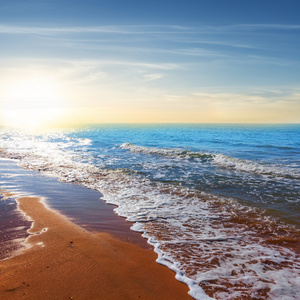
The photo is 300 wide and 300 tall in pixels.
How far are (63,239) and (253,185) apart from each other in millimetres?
9260

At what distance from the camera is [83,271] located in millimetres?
3699

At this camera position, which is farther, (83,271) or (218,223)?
(218,223)

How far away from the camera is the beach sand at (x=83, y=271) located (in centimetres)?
320

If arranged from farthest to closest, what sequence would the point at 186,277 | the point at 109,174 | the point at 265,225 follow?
the point at 109,174
the point at 265,225
the point at 186,277

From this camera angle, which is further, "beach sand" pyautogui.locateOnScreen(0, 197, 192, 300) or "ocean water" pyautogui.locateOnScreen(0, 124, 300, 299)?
"ocean water" pyautogui.locateOnScreen(0, 124, 300, 299)

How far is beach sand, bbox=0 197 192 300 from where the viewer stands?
10.5 ft

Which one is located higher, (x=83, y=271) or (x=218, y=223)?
(x=83, y=271)

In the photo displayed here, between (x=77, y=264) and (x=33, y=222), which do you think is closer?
(x=77, y=264)

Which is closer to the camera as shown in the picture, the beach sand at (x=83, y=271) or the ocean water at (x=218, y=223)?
the beach sand at (x=83, y=271)

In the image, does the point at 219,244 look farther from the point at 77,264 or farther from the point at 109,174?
the point at 109,174

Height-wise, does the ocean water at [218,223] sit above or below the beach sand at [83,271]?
below

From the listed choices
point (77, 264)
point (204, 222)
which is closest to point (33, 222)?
point (77, 264)

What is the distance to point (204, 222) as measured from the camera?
20.7 ft

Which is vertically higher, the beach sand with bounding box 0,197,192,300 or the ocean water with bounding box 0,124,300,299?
the beach sand with bounding box 0,197,192,300
